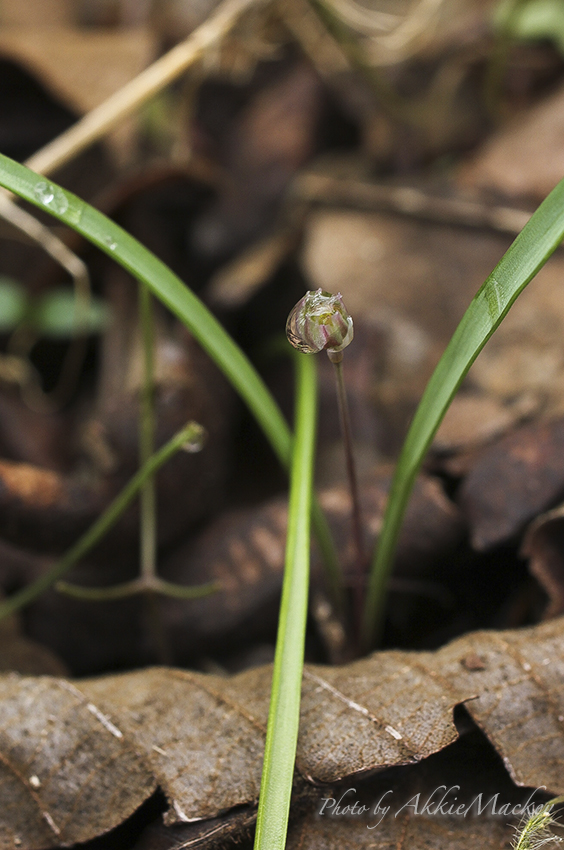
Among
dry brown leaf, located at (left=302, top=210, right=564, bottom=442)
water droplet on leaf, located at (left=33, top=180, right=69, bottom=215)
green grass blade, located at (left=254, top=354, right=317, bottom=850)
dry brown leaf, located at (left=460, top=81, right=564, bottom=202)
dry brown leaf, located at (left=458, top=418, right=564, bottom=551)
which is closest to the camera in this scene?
green grass blade, located at (left=254, top=354, right=317, bottom=850)

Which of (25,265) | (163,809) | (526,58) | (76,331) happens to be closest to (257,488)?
(76,331)

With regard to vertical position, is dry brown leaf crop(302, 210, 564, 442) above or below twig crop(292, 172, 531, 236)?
below

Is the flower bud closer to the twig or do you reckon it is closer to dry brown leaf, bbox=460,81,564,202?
the twig

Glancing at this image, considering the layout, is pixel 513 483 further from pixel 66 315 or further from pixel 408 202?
pixel 66 315

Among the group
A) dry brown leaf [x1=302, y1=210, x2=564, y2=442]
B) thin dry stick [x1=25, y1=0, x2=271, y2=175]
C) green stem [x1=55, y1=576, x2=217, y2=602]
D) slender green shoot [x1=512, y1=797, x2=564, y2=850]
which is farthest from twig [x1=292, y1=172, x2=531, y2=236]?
slender green shoot [x1=512, y1=797, x2=564, y2=850]

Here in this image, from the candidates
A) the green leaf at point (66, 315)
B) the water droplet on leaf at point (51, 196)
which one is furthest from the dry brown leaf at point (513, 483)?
the green leaf at point (66, 315)

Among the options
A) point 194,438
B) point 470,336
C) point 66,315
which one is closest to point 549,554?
point 470,336
